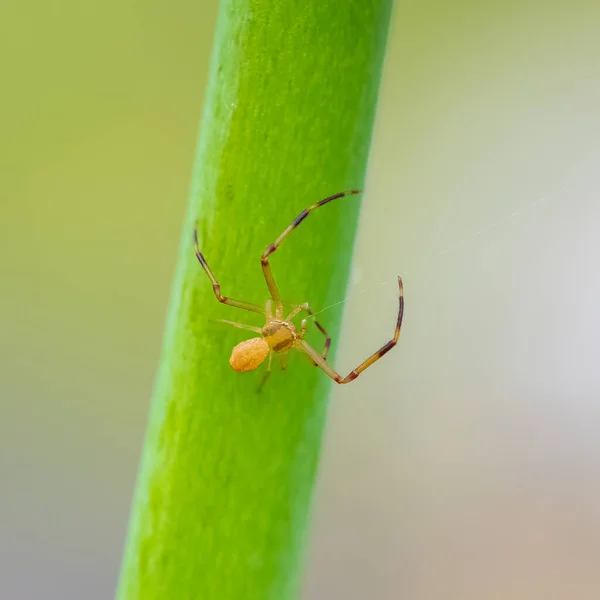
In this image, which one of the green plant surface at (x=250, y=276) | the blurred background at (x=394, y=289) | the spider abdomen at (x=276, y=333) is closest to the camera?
the green plant surface at (x=250, y=276)

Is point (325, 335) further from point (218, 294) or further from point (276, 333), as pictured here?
point (276, 333)

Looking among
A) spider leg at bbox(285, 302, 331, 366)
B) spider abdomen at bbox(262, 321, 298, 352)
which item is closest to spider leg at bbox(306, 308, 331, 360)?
spider leg at bbox(285, 302, 331, 366)

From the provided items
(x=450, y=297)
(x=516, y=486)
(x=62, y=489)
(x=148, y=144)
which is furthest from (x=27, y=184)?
(x=516, y=486)

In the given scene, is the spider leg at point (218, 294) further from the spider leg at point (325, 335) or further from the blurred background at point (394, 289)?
the blurred background at point (394, 289)

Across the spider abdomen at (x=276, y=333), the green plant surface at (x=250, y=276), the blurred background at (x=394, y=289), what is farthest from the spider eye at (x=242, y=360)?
the blurred background at (x=394, y=289)

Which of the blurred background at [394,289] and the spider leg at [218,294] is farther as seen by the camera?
the blurred background at [394,289]

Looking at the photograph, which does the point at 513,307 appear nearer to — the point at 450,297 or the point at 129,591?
the point at 450,297
